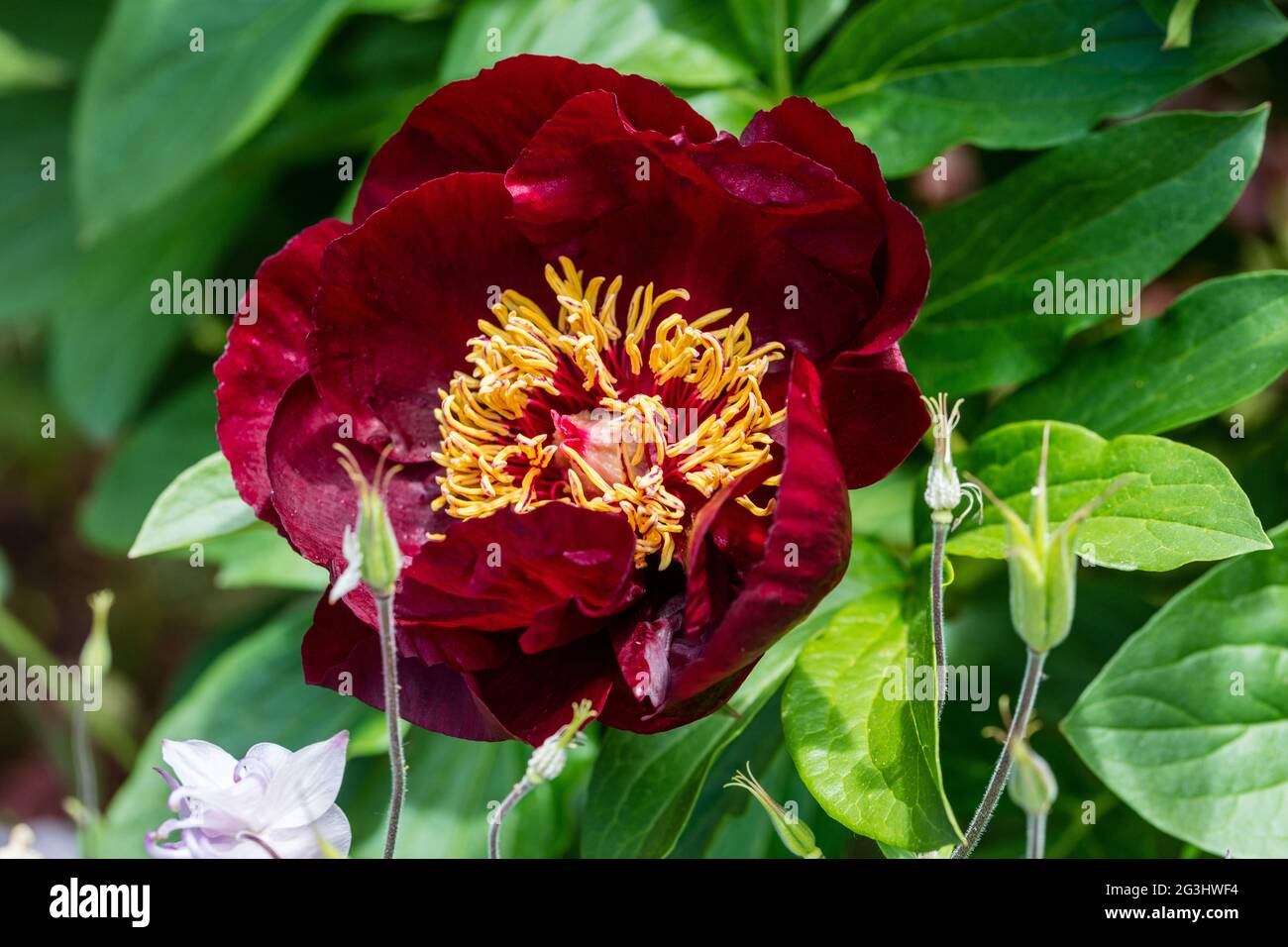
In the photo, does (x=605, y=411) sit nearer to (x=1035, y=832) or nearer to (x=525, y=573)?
(x=525, y=573)

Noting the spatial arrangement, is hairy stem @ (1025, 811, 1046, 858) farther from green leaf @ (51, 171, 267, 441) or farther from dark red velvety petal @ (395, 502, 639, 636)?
green leaf @ (51, 171, 267, 441)

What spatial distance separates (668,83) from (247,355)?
1.38ft

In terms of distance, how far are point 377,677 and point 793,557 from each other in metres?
0.30

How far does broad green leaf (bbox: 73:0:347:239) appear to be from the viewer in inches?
48.3

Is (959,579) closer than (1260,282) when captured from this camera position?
No

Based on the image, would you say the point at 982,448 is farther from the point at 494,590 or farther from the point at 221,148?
the point at 221,148

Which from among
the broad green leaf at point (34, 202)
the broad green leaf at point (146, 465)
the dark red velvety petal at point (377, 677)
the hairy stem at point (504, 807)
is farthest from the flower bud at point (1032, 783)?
the broad green leaf at point (34, 202)

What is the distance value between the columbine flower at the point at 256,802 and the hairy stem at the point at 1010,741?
0.36 meters

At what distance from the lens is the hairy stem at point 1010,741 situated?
63cm

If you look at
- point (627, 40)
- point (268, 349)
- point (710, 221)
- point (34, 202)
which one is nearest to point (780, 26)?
point (627, 40)

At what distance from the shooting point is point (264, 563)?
1.20 m
